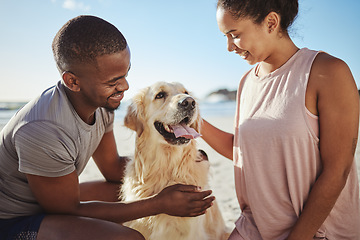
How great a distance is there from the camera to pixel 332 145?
1.47 meters

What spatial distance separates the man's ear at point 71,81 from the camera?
1739 mm

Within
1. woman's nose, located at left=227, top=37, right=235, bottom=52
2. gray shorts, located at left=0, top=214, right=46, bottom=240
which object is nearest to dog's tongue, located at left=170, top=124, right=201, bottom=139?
woman's nose, located at left=227, top=37, right=235, bottom=52

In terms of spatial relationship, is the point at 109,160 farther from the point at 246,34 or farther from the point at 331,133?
the point at 331,133

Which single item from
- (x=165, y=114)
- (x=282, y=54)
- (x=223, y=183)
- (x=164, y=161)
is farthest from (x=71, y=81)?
(x=223, y=183)

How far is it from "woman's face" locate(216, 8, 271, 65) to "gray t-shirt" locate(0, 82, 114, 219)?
1.19 metres

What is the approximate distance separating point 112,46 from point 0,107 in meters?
21.6

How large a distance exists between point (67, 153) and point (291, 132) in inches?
54.9

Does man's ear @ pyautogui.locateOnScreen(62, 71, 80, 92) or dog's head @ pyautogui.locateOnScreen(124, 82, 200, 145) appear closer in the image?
man's ear @ pyautogui.locateOnScreen(62, 71, 80, 92)

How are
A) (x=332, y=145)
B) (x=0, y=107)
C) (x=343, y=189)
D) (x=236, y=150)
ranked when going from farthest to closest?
(x=0, y=107) < (x=236, y=150) < (x=343, y=189) < (x=332, y=145)

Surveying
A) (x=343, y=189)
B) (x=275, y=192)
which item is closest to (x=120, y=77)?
(x=275, y=192)

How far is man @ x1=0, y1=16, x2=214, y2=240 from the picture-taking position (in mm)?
1623

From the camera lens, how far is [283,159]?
162cm

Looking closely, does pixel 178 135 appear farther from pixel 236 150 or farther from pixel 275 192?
pixel 275 192

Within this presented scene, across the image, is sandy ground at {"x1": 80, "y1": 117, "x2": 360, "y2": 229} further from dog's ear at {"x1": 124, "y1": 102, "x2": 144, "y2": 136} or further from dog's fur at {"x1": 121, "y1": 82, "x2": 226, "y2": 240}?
dog's fur at {"x1": 121, "y1": 82, "x2": 226, "y2": 240}
